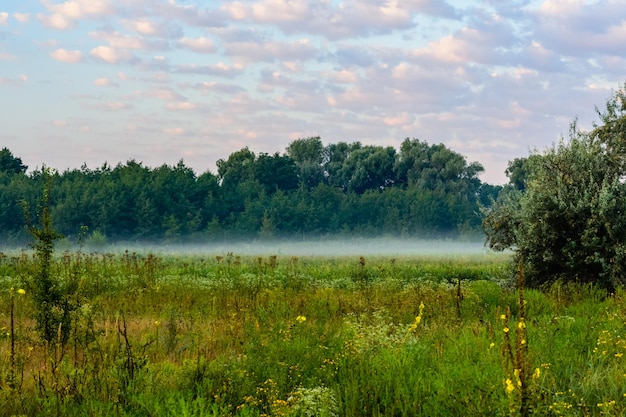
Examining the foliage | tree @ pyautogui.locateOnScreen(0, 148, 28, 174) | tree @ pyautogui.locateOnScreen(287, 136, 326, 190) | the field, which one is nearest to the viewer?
the field

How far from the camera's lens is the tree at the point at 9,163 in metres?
62.8

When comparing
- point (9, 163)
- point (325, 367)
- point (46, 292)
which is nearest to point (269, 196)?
point (9, 163)

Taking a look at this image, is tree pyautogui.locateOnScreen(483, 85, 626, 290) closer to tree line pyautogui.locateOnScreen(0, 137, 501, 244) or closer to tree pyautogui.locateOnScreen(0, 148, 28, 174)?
tree line pyautogui.locateOnScreen(0, 137, 501, 244)

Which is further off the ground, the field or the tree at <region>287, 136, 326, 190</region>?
the tree at <region>287, 136, 326, 190</region>

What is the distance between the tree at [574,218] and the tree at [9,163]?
57187 mm

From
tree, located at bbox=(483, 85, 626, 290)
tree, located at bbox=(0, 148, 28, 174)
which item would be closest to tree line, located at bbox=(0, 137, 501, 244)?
tree, located at bbox=(0, 148, 28, 174)

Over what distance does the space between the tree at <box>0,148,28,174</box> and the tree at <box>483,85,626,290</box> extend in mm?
57187

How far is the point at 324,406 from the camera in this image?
5574 mm

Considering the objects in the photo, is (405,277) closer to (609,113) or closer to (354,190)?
(609,113)

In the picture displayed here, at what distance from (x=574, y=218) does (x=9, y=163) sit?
196 ft

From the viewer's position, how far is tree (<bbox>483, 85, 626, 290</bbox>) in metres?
14.3

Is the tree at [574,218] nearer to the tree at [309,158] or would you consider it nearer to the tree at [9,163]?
the tree at [9,163]

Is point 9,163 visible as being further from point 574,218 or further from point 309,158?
point 574,218

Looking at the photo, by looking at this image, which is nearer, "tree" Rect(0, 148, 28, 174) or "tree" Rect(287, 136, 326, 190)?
"tree" Rect(0, 148, 28, 174)
